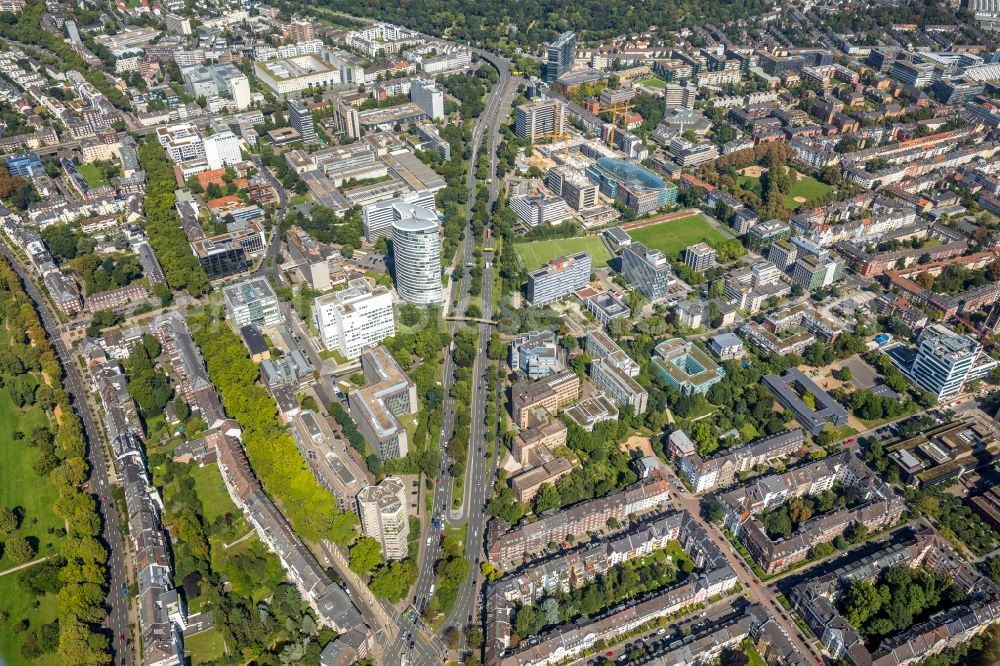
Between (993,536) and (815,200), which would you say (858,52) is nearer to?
(815,200)

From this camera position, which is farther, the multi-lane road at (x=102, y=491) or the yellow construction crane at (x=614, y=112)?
the yellow construction crane at (x=614, y=112)

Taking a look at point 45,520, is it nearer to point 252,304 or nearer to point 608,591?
point 252,304

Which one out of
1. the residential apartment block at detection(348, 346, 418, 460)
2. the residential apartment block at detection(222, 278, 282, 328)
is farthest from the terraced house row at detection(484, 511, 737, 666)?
the residential apartment block at detection(222, 278, 282, 328)

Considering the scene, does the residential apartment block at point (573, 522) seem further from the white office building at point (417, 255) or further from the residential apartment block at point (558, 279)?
the white office building at point (417, 255)

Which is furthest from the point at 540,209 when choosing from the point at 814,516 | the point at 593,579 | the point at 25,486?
the point at 25,486

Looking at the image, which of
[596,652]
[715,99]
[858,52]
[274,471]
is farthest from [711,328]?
[858,52]

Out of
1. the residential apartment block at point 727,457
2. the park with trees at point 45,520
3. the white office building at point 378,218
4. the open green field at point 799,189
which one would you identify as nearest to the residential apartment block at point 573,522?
the residential apartment block at point 727,457

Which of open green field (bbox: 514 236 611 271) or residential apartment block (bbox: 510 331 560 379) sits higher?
residential apartment block (bbox: 510 331 560 379)

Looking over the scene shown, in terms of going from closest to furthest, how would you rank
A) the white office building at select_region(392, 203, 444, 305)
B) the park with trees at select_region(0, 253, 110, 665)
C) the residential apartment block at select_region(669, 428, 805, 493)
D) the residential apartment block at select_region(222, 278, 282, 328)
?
1. the park with trees at select_region(0, 253, 110, 665)
2. the residential apartment block at select_region(669, 428, 805, 493)
3. the white office building at select_region(392, 203, 444, 305)
4. the residential apartment block at select_region(222, 278, 282, 328)

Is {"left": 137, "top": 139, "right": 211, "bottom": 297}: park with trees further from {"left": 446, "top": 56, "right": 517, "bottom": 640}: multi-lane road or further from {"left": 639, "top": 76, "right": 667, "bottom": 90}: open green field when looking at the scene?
{"left": 639, "top": 76, "right": 667, "bottom": 90}: open green field
